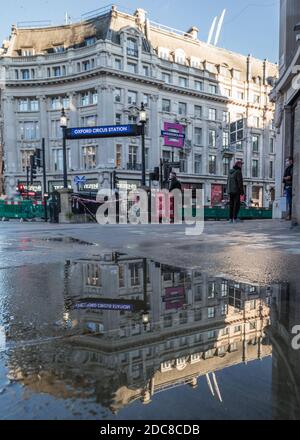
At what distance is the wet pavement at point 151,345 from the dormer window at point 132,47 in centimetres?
4115

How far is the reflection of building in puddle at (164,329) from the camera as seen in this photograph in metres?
1.56

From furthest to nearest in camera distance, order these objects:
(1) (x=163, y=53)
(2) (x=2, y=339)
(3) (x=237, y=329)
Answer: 1. (1) (x=163, y=53)
2. (3) (x=237, y=329)
3. (2) (x=2, y=339)

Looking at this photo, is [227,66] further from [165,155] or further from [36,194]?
[36,194]

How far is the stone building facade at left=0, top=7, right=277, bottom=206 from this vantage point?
3828 centimetres

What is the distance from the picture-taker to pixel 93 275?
384cm

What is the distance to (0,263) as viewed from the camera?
464cm

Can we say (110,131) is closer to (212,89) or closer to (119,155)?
(119,155)

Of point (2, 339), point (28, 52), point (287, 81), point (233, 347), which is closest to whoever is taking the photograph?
point (233, 347)

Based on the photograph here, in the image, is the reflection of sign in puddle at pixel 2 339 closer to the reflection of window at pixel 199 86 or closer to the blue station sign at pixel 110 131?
the blue station sign at pixel 110 131

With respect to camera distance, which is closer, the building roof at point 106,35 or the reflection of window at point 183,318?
the reflection of window at point 183,318

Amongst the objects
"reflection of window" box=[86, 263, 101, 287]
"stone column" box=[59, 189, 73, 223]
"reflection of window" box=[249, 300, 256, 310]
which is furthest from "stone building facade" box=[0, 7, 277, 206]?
"reflection of window" box=[249, 300, 256, 310]

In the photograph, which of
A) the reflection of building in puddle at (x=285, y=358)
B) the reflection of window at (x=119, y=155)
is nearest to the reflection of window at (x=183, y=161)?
the reflection of window at (x=119, y=155)

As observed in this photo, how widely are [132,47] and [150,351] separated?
43.5m

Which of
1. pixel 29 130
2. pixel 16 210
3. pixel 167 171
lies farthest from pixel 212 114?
pixel 16 210
